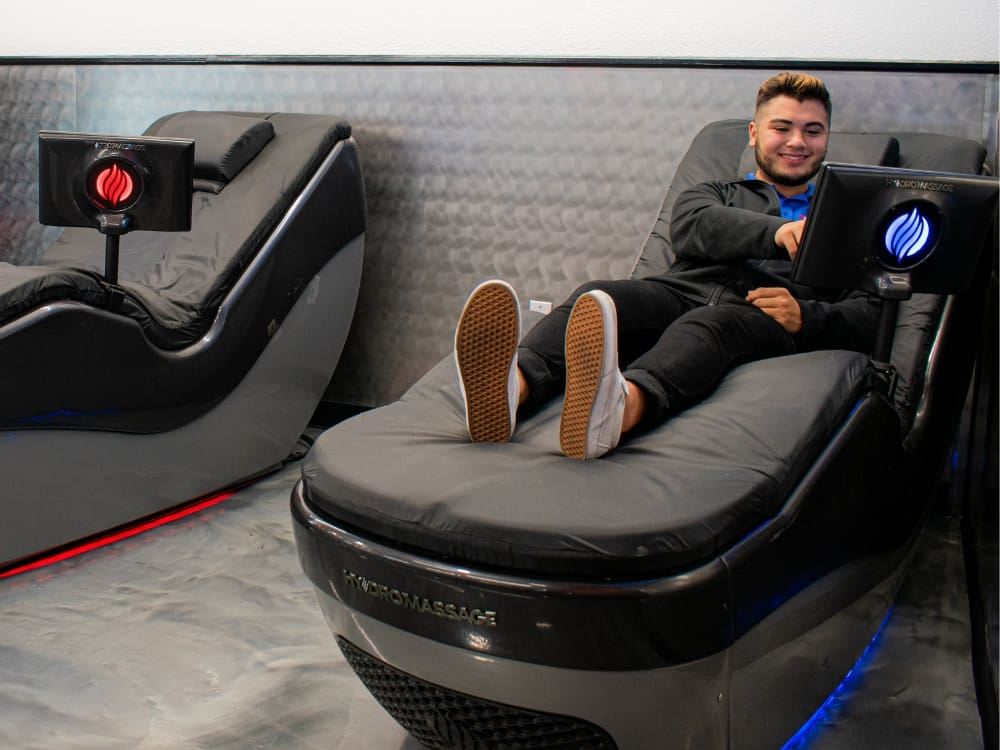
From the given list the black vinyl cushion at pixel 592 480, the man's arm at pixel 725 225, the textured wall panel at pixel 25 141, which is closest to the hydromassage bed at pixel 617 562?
the black vinyl cushion at pixel 592 480

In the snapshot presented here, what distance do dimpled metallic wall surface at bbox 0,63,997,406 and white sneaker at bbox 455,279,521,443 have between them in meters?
1.25

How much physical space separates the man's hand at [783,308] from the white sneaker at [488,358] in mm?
523

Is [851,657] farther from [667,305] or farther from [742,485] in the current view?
[667,305]

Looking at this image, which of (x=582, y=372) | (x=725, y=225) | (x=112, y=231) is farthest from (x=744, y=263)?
(x=112, y=231)

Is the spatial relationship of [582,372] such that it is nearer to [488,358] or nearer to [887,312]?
[488,358]

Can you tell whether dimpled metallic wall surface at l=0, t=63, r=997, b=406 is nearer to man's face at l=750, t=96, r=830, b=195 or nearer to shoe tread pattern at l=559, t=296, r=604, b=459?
man's face at l=750, t=96, r=830, b=195

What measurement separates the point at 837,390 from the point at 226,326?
52.2 inches

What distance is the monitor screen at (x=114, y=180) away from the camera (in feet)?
6.25

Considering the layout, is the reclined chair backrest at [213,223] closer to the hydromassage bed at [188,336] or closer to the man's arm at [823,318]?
the hydromassage bed at [188,336]

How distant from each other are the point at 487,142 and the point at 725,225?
3.31 ft

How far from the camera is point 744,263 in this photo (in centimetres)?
174

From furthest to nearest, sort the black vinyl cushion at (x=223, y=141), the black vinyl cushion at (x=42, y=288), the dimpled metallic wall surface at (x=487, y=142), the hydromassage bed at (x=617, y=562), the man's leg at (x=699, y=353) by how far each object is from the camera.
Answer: the black vinyl cushion at (x=223, y=141) < the dimpled metallic wall surface at (x=487, y=142) < the black vinyl cushion at (x=42, y=288) < the man's leg at (x=699, y=353) < the hydromassage bed at (x=617, y=562)

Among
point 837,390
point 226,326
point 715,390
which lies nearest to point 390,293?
point 226,326

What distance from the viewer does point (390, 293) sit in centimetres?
270
